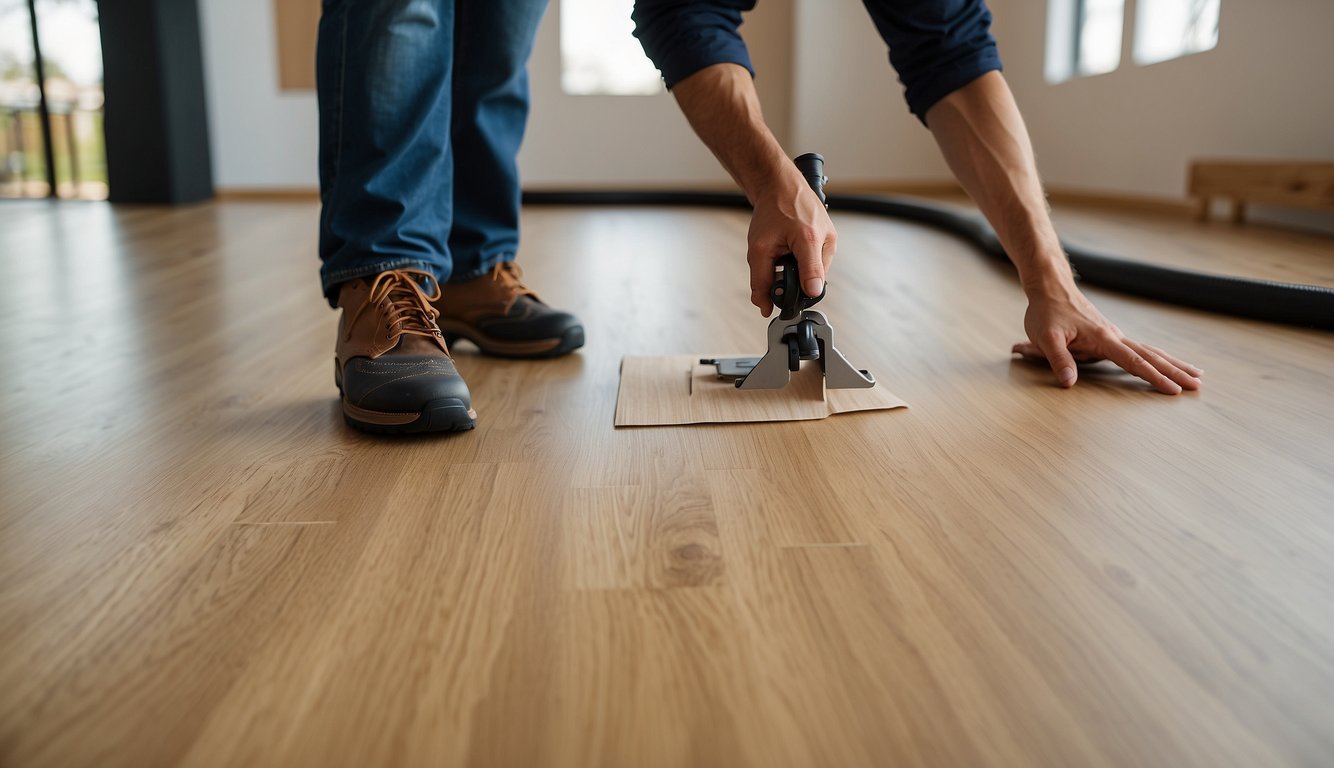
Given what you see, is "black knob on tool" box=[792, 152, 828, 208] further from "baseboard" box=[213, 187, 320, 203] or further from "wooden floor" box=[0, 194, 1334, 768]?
"baseboard" box=[213, 187, 320, 203]

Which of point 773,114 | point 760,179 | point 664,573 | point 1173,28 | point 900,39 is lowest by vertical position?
point 664,573

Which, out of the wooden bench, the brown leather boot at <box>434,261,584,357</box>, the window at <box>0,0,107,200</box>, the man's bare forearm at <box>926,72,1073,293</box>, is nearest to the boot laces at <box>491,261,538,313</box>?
the brown leather boot at <box>434,261,584,357</box>

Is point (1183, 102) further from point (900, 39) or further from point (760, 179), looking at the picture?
point (760, 179)

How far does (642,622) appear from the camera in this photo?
647 mm

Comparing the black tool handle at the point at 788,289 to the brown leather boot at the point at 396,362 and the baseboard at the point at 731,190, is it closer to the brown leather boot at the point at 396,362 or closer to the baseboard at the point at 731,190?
the brown leather boot at the point at 396,362

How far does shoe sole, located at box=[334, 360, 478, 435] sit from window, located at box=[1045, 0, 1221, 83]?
3926mm

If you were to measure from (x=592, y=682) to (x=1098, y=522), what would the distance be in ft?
1.45

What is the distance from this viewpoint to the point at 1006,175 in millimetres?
1330

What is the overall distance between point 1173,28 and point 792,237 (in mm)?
4194

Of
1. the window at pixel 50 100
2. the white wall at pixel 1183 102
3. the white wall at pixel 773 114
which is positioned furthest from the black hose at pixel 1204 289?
the window at pixel 50 100

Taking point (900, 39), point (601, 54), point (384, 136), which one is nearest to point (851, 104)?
point (601, 54)

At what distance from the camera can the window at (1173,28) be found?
4.19 m

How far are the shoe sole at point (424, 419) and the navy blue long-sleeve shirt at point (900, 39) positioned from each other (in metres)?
Answer: 0.48

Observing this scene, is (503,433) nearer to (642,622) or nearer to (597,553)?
(597,553)
